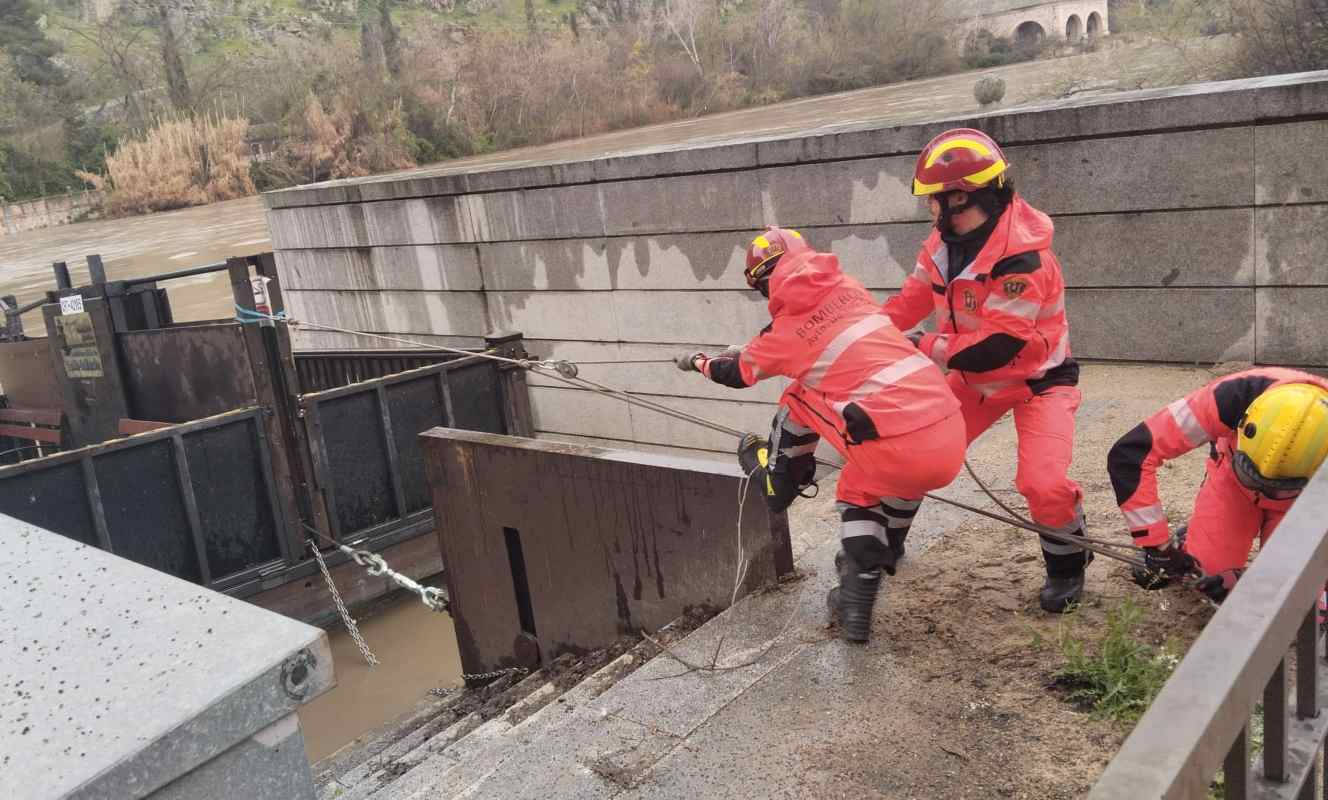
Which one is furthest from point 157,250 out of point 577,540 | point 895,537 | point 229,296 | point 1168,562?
point 1168,562

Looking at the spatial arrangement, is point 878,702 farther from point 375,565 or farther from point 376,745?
point 375,565

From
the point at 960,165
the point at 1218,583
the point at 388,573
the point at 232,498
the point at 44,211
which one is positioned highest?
the point at 44,211

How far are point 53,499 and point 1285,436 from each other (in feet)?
24.0

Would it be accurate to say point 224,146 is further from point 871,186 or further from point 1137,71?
point 871,186

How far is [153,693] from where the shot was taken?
150cm

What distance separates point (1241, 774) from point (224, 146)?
39.5 metres

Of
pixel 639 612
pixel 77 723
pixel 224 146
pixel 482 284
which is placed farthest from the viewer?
pixel 224 146

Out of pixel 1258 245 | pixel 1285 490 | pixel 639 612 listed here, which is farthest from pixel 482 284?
pixel 1285 490

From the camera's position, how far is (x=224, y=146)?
121ft

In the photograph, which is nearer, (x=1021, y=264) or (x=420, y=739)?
(x=1021, y=264)

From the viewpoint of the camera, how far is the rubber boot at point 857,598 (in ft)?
13.1

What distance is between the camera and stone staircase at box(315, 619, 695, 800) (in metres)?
4.03

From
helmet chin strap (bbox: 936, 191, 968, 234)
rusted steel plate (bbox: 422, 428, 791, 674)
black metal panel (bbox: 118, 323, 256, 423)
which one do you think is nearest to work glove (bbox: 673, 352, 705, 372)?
rusted steel plate (bbox: 422, 428, 791, 674)

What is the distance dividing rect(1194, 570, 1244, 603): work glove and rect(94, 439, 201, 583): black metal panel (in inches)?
261
